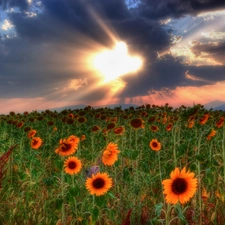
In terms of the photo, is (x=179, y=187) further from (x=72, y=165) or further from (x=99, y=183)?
(x=72, y=165)

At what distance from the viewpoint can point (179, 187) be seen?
3135mm

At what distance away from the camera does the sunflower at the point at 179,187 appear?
3.10m

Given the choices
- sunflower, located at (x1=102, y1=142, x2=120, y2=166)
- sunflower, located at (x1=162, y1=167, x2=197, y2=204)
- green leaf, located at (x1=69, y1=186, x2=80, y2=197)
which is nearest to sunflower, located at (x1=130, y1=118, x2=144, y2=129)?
sunflower, located at (x1=102, y1=142, x2=120, y2=166)

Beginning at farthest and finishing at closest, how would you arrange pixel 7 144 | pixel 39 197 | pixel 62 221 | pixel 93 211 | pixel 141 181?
pixel 7 144
pixel 141 181
pixel 39 197
pixel 62 221
pixel 93 211

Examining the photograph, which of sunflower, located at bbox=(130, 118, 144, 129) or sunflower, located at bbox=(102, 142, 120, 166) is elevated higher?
sunflower, located at bbox=(130, 118, 144, 129)

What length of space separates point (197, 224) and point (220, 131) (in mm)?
5184

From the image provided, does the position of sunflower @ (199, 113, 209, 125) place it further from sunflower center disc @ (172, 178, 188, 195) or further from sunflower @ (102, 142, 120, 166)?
sunflower center disc @ (172, 178, 188, 195)

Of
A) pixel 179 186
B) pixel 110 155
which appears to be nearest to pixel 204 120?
pixel 110 155

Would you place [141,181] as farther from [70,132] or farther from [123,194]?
[70,132]

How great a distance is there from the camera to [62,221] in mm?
4461

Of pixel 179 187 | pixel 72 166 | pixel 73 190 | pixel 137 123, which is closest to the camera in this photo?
pixel 179 187

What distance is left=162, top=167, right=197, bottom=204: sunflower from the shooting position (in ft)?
10.2

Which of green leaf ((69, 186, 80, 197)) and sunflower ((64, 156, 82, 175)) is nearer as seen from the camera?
green leaf ((69, 186, 80, 197))

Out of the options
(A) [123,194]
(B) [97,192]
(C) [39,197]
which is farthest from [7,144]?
(B) [97,192]
